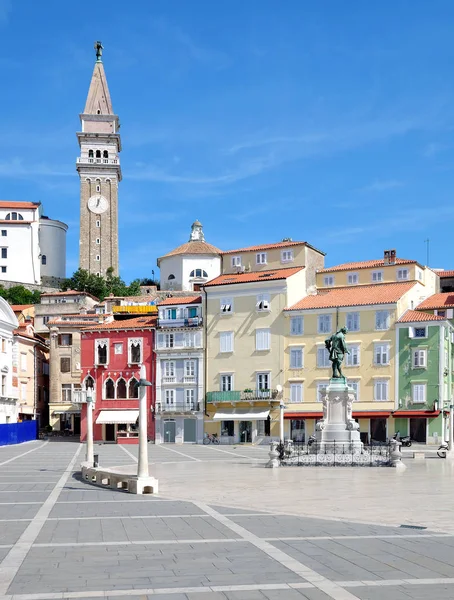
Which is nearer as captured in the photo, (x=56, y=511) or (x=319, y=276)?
(x=56, y=511)

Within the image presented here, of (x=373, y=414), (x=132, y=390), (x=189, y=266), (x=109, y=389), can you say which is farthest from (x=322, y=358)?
(x=189, y=266)

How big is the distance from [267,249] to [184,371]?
14.5 metres

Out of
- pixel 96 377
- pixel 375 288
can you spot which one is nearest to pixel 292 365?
pixel 375 288

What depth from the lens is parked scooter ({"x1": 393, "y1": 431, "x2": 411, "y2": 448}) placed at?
65.6 m

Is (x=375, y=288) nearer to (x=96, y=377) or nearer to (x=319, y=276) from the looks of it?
(x=319, y=276)

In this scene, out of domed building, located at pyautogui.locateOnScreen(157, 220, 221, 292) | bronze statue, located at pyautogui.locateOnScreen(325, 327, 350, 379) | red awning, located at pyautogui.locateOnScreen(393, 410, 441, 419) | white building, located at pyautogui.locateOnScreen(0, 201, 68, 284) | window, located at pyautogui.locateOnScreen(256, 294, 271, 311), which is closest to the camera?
bronze statue, located at pyautogui.locateOnScreen(325, 327, 350, 379)

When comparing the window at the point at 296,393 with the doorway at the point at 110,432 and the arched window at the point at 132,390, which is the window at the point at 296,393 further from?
the doorway at the point at 110,432

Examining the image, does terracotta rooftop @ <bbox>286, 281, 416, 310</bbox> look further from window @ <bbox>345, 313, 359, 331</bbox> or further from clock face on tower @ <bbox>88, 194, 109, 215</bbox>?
clock face on tower @ <bbox>88, 194, 109, 215</bbox>

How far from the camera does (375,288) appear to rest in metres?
76.2

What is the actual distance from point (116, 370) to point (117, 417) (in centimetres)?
483

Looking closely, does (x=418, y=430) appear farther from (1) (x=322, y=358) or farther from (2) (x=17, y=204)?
(2) (x=17, y=204)

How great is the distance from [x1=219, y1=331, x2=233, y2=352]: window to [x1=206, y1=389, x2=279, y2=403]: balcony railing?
408 cm

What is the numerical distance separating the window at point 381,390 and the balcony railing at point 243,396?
8.73 m

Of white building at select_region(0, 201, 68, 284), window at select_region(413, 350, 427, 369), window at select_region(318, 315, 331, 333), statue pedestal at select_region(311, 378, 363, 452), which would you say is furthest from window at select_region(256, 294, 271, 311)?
white building at select_region(0, 201, 68, 284)
